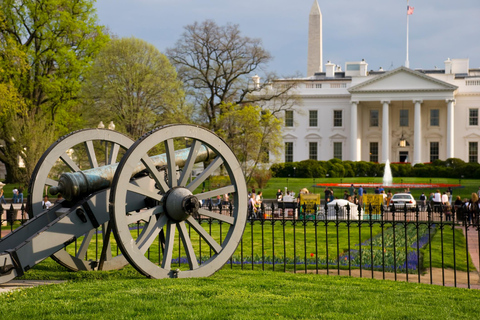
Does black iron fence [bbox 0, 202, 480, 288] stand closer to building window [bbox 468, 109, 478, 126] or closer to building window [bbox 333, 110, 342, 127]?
building window [bbox 333, 110, 342, 127]

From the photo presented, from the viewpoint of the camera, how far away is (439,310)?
6145 mm

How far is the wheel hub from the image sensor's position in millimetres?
7105

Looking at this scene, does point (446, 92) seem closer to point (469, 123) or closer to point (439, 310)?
point (469, 123)

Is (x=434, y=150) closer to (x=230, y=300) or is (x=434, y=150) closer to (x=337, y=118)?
(x=337, y=118)

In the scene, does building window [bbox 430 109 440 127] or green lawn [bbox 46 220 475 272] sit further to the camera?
building window [bbox 430 109 440 127]

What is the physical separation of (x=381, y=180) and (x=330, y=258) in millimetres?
→ 37559

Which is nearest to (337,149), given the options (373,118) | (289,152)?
(289,152)

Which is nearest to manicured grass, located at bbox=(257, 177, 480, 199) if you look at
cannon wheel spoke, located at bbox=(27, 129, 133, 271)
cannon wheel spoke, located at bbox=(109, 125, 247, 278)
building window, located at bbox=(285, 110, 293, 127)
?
building window, located at bbox=(285, 110, 293, 127)

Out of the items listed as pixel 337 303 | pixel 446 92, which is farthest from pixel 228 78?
pixel 337 303

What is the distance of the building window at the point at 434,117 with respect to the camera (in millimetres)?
69562

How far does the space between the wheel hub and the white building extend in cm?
5991

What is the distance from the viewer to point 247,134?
130 ft

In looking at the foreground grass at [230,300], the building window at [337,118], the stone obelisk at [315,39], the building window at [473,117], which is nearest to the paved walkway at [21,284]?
the foreground grass at [230,300]

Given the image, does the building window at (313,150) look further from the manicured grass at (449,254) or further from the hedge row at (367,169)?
the manicured grass at (449,254)
